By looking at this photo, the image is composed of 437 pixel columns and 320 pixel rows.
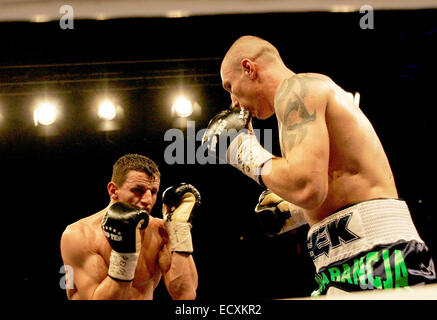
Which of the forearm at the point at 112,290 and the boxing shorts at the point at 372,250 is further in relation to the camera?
the forearm at the point at 112,290

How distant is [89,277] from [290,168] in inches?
63.1

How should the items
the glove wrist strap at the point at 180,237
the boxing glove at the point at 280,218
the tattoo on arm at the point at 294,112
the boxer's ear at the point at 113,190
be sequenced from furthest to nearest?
1. the boxer's ear at the point at 113,190
2. the glove wrist strap at the point at 180,237
3. the boxing glove at the point at 280,218
4. the tattoo on arm at the point at 294,112

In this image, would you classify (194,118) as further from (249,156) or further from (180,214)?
(249,156)

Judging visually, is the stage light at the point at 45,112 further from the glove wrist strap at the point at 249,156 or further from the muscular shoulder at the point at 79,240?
the glove wrist strap at the point at 249,156

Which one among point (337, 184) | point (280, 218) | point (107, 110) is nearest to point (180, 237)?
point (280, 218)

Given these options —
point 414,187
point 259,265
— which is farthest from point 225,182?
point 414,187

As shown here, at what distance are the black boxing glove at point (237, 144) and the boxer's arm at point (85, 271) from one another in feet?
3.70

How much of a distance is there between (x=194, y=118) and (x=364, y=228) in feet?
10.5

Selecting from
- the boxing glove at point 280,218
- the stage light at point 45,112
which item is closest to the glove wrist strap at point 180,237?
the boxing glove at point 280,218

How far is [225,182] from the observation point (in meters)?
5.46

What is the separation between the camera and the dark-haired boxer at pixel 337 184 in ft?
3.95

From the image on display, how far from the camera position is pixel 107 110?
424 centimetres
